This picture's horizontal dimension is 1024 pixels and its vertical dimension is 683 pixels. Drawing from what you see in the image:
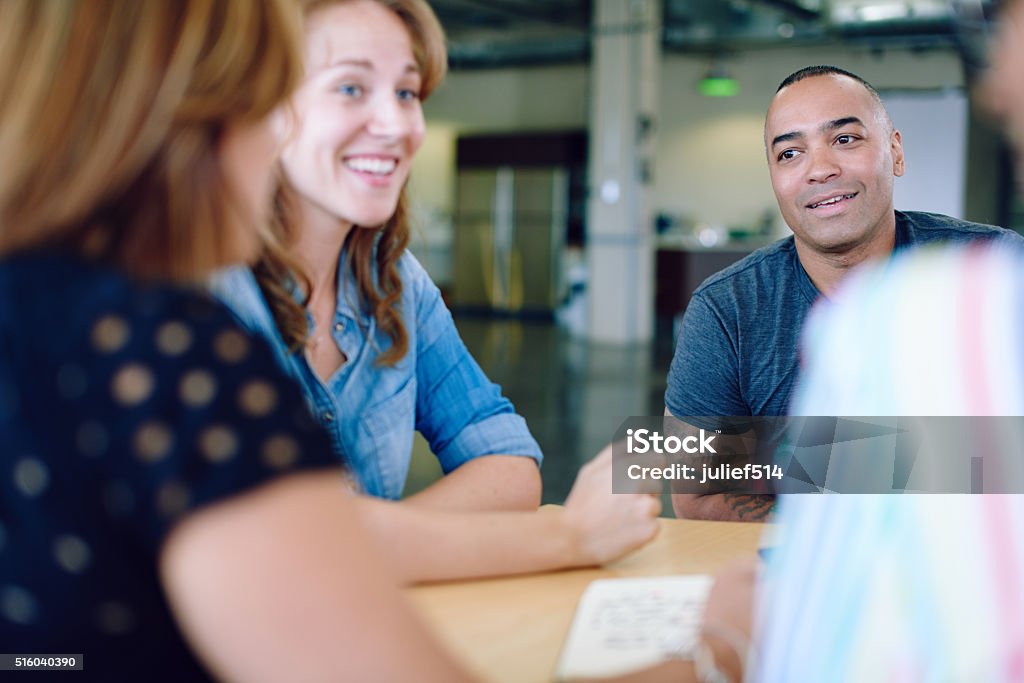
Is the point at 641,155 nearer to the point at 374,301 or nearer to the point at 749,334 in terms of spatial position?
the point at 749,334

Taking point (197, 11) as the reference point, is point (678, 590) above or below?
below

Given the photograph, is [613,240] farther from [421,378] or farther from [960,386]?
[960,386]

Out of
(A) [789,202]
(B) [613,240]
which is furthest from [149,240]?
(B) [613,240]

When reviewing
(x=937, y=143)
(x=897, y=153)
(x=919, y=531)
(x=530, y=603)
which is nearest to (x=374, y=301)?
(x=530, y=603)

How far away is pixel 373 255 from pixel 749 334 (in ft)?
2.60

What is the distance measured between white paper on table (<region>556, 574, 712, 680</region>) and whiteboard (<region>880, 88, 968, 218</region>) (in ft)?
35.7

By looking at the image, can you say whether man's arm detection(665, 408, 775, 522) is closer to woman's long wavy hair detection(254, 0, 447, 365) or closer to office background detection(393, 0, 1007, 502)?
woman's long wavy hair detection(254, 0, 447, 365)

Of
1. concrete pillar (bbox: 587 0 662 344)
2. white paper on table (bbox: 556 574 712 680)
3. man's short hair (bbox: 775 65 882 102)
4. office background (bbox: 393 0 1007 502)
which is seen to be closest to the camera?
white paper on table (bbox: 556 574 712 680)

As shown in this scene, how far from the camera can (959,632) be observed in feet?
2.06

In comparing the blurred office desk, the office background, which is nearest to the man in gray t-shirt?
the blurred office desk

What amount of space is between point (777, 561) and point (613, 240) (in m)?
10.7

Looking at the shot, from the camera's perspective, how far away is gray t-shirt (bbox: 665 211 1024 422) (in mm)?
2010

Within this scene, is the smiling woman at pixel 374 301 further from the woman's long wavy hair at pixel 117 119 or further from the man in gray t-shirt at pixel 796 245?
the woman's long wavy hair at pixel 117 119

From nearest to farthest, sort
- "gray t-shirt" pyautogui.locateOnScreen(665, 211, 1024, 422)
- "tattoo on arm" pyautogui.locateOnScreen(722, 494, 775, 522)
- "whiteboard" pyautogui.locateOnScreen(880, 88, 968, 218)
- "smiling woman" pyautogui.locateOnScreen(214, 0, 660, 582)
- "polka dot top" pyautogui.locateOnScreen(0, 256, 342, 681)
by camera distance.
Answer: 1. "polka dot top" pyautogui.locateOnScreen(0, 256, 342, 681)
2. "smiling woman" pyautogui.locateOnScreen(214, 0, 660, 582)
3. "tattoo on arm" pyautogui.locateOnScreen(722, 494, 775, 522)
4. "gray t-shirt" pyautogui.locateOnScreen(665, 211, 1024, 422)
5. "whiteboard" pyautogui.locateOnScreen(880, 88, 968, 218)
